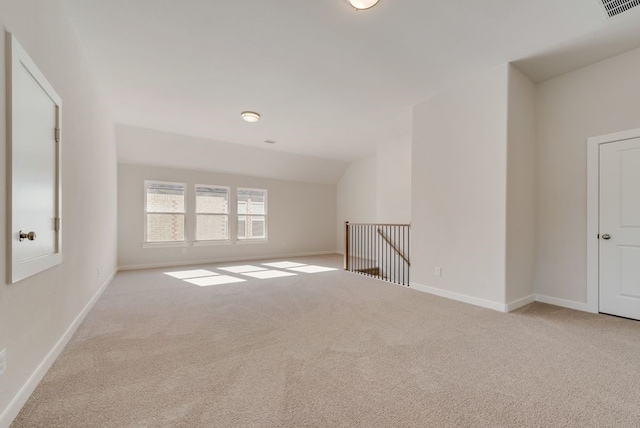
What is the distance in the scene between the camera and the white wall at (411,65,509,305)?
320 centimetres

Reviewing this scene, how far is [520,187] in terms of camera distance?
3344mm

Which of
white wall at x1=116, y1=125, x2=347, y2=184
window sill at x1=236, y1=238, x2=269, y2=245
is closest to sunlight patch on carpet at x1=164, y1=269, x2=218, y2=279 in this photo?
window sill at x1=236, y1=238, x2=269, y2=245

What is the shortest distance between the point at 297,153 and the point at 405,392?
620 cm

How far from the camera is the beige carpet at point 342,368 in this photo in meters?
1.49

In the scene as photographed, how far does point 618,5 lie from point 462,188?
1999 mm

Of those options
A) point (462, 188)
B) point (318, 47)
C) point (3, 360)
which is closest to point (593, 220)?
point (462, 188)

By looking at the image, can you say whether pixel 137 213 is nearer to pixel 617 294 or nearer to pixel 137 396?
pixel 137 396

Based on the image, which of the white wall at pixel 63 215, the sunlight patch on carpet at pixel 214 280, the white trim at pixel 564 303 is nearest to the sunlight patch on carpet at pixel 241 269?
the sunlight patch on carpet at pixel 214 280

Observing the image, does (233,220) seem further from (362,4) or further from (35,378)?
(362,4)

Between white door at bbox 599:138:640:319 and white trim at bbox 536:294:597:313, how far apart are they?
142 mm

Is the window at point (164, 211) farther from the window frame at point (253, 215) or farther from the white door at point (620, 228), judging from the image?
the white door at point (620, 228)

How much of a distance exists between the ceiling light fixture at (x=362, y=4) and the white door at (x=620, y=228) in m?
3.07

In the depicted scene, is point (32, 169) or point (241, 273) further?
point (241, 273)

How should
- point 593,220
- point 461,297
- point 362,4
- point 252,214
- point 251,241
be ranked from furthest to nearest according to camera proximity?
1. point 252,214
2. point 251,241
3. point 461,297
4. point 593,220
5. point 362,4
